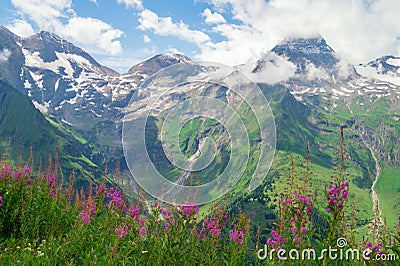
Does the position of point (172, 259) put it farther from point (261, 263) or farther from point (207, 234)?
point (261, 263)

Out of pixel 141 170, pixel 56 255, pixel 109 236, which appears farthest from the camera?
pixel 141 170

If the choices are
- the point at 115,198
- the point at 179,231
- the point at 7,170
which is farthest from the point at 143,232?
the point at 7,170

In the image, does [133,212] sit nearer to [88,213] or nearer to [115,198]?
[115,198]

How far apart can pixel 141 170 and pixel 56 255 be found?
2260mm

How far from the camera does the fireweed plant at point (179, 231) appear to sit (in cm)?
528

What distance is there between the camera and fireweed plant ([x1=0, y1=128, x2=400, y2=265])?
528 centimetres

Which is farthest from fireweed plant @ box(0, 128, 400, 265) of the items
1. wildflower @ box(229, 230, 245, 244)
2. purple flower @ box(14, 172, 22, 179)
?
purple flower @ box(14, 172, 22, 179)

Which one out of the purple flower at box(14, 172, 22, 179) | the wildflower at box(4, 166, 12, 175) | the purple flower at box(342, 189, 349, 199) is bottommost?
the purple flower at box(14, 172, 22, 179)

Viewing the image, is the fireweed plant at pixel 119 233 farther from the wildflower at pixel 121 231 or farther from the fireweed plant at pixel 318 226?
the fireweed plant at pixel 318 226

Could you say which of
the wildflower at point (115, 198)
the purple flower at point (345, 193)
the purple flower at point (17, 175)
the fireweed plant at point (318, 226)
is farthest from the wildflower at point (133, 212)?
the purple flower at point (345, 193)

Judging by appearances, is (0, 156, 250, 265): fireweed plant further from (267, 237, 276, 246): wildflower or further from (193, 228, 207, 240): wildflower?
(267, 237, 276, 246): wildflower

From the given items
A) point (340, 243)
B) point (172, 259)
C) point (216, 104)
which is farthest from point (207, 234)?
point (216, 104)

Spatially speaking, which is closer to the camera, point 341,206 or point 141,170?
point 341,206

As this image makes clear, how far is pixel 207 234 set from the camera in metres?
6.67
